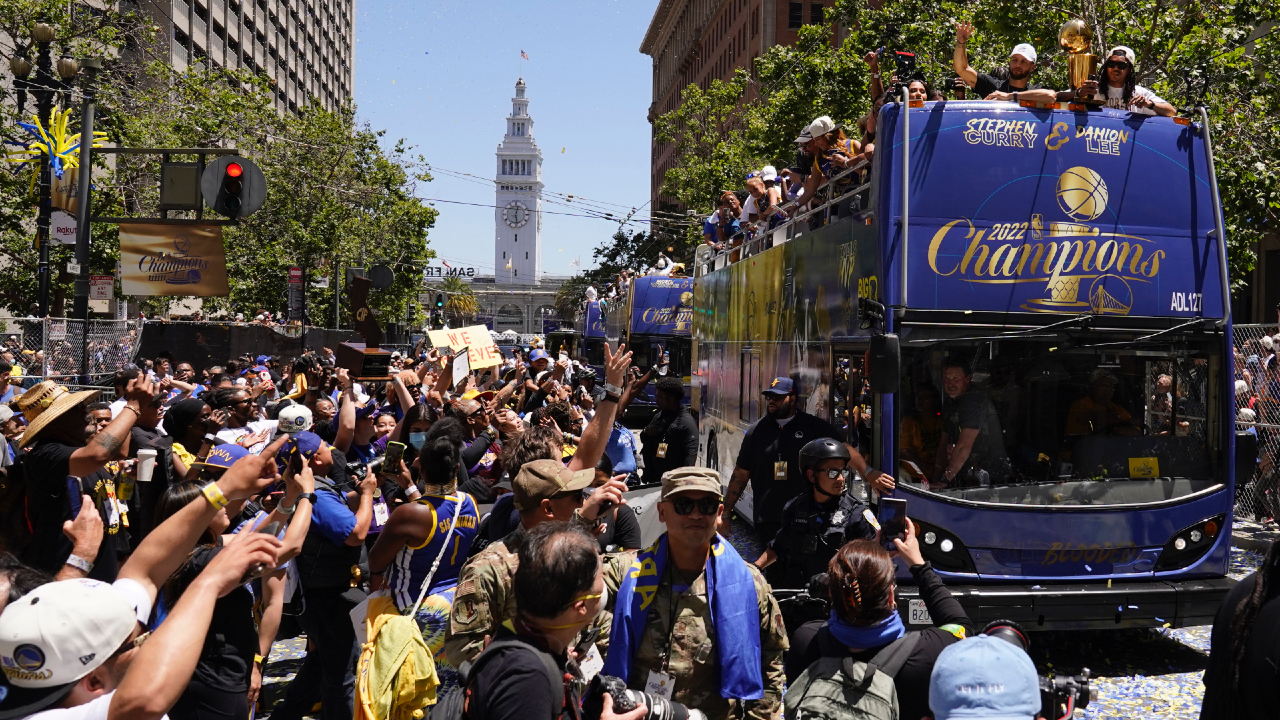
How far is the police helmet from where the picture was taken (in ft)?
20.2

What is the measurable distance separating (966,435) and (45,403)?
5.73m

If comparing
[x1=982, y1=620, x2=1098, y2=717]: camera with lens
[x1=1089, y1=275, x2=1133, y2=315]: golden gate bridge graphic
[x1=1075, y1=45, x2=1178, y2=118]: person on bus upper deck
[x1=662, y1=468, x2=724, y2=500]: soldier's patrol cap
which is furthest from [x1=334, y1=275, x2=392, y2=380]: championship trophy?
[x1=982, y1=620, x2=1098, y2=717]: camera with lens

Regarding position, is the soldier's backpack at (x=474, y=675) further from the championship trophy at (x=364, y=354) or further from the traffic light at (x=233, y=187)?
the traffic light at (x=233, y=187)

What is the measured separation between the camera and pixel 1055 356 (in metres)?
7.47

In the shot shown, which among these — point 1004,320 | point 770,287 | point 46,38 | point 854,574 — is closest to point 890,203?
point 1004,320

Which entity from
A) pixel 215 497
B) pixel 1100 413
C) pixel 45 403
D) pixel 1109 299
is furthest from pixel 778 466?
pixel 215 497

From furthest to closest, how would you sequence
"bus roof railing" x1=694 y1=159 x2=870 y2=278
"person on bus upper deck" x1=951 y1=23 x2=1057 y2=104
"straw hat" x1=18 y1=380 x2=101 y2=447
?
1. "bus roof railing" x1=694 y1=159 x2=870 y2=278
2. "person on bus upper deck" x1=951 y1=23 x2=1057 y2=104
3. "straw hat" x1=18 y1=380 x2=101 y2=447

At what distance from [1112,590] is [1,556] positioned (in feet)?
21.4

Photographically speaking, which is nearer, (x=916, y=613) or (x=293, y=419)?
(x=293, y=419)

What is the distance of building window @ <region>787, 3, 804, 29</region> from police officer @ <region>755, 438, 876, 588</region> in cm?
6638

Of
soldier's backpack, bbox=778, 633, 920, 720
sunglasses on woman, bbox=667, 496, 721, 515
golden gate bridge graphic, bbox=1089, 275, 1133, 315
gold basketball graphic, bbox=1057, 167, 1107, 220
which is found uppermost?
gold basketball graphic, bbox=1057, 167, 1107, 220

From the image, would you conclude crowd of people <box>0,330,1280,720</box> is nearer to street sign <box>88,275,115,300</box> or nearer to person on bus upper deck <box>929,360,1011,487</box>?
person on bus upper deck <box>929,360,1011,487</box>

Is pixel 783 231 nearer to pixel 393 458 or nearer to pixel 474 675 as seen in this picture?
pixel 393 458

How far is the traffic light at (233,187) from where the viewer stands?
14.0 metres
